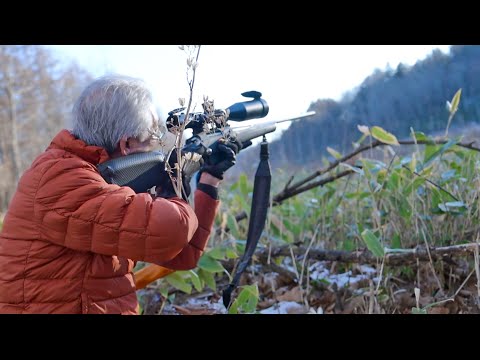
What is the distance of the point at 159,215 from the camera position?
Answer: 1.59 m

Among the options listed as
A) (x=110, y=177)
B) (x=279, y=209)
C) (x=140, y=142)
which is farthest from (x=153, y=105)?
(x=279, y=209)

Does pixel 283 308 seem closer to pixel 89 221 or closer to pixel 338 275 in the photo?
pixel 338 275

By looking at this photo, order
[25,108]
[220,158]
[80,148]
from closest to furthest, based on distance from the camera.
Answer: [80,148] < [220,158] < [25,108]

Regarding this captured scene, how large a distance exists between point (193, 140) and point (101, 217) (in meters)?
0.53

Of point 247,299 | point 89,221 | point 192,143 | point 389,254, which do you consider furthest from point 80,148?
point 389,254

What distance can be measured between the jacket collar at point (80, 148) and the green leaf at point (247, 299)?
1.02 meters

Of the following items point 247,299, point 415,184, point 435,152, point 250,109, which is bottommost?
point 247,299

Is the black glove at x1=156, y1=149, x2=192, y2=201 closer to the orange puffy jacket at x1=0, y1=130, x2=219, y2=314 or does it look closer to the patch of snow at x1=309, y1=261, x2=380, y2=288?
the orange puffy jacket at x1=0, y1=130, x2=219, y2=314

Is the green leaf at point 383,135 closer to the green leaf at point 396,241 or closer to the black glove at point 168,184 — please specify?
the green leaf at point 396,241

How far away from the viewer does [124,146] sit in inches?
70.9

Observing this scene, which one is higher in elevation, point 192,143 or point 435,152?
point 192,143

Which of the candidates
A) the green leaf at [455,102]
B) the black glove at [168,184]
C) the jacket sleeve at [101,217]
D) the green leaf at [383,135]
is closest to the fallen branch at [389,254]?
the green leaf at [383,135]

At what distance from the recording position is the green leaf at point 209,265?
277 cm
